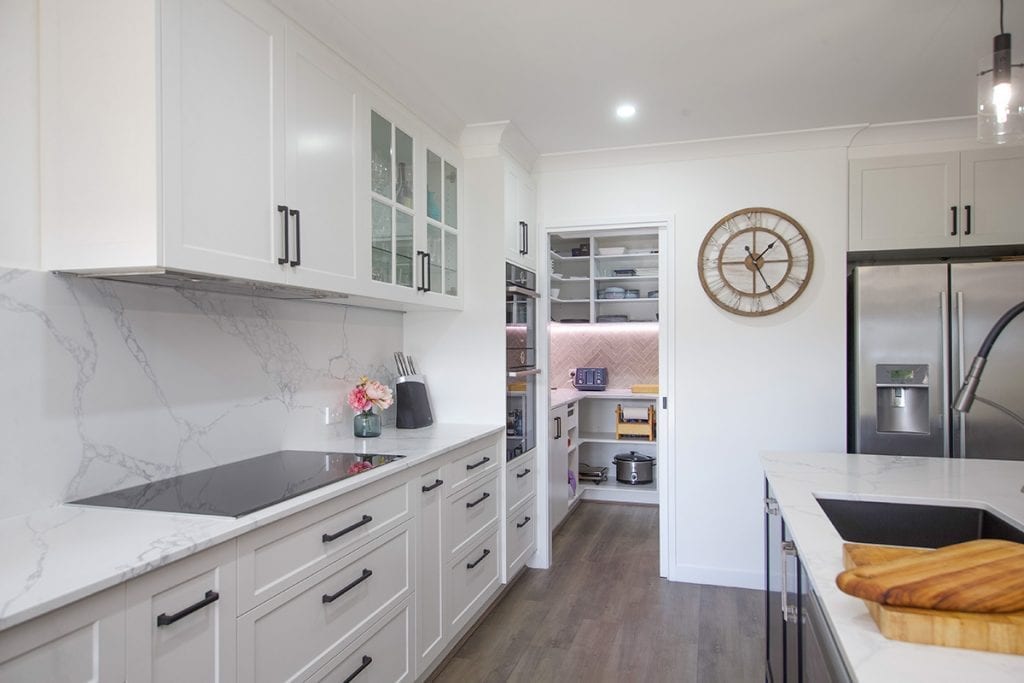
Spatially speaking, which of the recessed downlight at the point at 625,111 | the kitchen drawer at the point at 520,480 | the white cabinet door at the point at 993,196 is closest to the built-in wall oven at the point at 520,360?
the kitchen drawer at the point at 520,480

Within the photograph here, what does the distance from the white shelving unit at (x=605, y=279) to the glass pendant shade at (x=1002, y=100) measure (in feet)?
11.2

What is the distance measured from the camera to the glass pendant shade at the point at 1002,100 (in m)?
1.53

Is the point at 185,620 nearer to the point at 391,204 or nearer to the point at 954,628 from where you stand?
the point at 954,628

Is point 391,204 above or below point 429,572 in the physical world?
above

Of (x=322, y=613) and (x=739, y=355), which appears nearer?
(x=322, y=613)

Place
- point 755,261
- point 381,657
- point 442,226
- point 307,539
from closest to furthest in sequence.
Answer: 1. point 307,539
2. point 381,657
3. point 442,226
4. point 755,261

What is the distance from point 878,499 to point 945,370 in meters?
1.73

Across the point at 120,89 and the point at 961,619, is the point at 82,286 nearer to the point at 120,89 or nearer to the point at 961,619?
the point at 120,89

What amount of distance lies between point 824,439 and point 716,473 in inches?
23.7

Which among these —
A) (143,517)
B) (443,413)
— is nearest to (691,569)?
(443,413)

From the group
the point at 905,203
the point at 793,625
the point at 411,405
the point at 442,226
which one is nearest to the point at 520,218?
the point at 442,226

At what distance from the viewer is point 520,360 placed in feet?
11.3

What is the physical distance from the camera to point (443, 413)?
10.8 ft

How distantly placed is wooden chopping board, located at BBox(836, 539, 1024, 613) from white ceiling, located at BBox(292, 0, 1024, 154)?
6.14 feet
